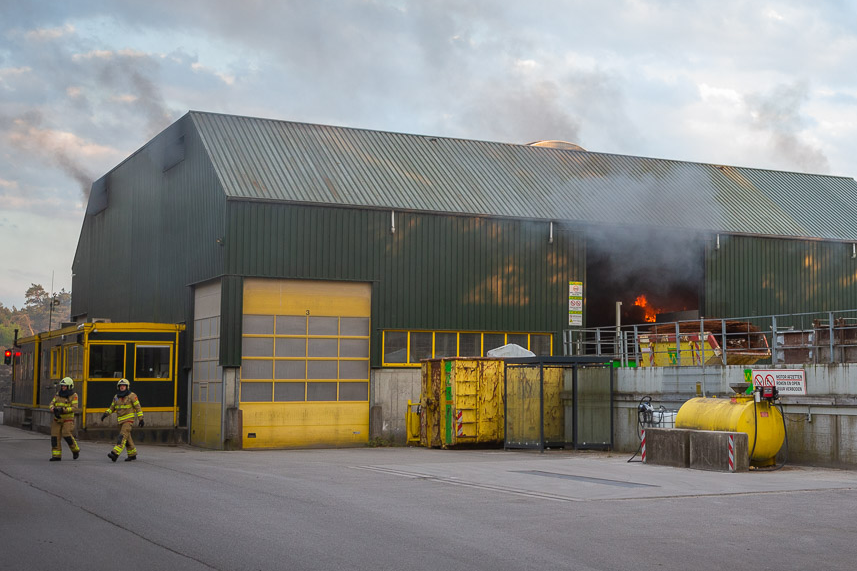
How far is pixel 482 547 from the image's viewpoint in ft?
34.5

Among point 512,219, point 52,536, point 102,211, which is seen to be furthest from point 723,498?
point 102,211

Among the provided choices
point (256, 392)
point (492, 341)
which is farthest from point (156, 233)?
point (492, 341)

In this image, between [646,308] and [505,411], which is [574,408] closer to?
[505,411]

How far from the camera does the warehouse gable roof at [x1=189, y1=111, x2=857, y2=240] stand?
33094mm

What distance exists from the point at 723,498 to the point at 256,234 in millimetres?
18791

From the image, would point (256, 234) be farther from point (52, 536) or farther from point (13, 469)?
point (52, 536)

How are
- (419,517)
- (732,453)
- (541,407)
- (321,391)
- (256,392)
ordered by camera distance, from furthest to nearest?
(321,391)
(256,392)
(541,407)
(732,453)
(419,517)

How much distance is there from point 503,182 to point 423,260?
17.9 ft

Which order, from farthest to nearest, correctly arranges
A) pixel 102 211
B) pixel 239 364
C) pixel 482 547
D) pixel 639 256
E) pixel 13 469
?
1. pixel 102 211
2. pixel 639 256
3. pixel 239 364
4. pixel 13 469
5. pixel 482 547

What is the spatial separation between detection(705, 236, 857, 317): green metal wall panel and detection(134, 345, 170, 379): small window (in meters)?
19.2

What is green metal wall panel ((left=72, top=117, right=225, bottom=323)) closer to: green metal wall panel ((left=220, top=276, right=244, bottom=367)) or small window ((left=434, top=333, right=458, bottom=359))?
green metal wall panel ((left=220, top=276, right=244, bottom=367))

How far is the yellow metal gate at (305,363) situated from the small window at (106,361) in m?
4.74

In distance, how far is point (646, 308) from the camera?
4372 centimetres

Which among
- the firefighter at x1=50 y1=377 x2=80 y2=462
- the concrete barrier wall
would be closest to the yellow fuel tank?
the concrete barrier wall
